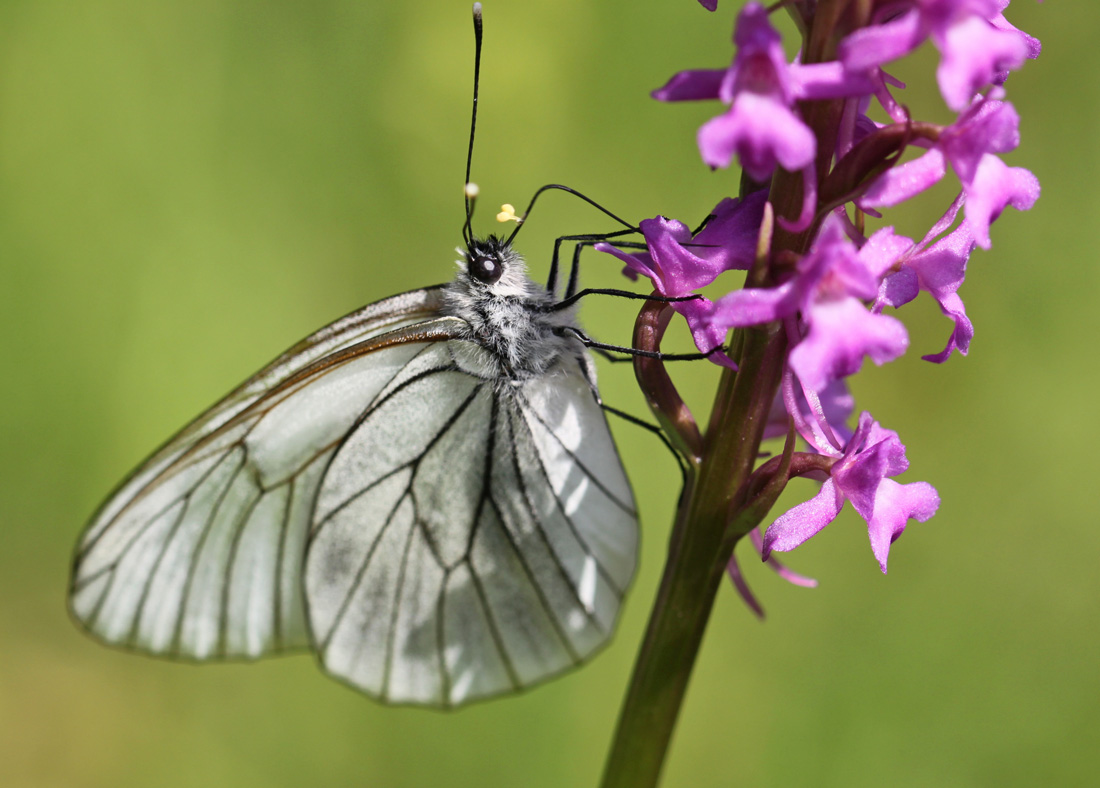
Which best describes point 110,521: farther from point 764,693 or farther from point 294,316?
point 764,693

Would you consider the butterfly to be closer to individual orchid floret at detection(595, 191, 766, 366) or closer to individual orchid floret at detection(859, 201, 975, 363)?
individual orchid floret at detection(595, 191, 766, 366)

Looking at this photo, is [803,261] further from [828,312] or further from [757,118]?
[757,118]

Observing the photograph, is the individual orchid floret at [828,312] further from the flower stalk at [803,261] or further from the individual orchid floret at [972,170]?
the individual orchid floret at [972,170]

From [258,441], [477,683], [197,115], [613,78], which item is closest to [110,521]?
[258,441]

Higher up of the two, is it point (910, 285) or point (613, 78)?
point (613, 78)

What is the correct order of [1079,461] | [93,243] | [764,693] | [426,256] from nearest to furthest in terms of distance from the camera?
[764,693] → [1079,461] → [93,243] → [426,256]

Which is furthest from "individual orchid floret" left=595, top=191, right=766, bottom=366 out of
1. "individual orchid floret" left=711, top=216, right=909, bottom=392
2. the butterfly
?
the butterfly

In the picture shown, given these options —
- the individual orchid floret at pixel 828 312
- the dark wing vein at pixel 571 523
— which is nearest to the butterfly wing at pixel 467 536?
the dark wing vein at pixel 571 523
